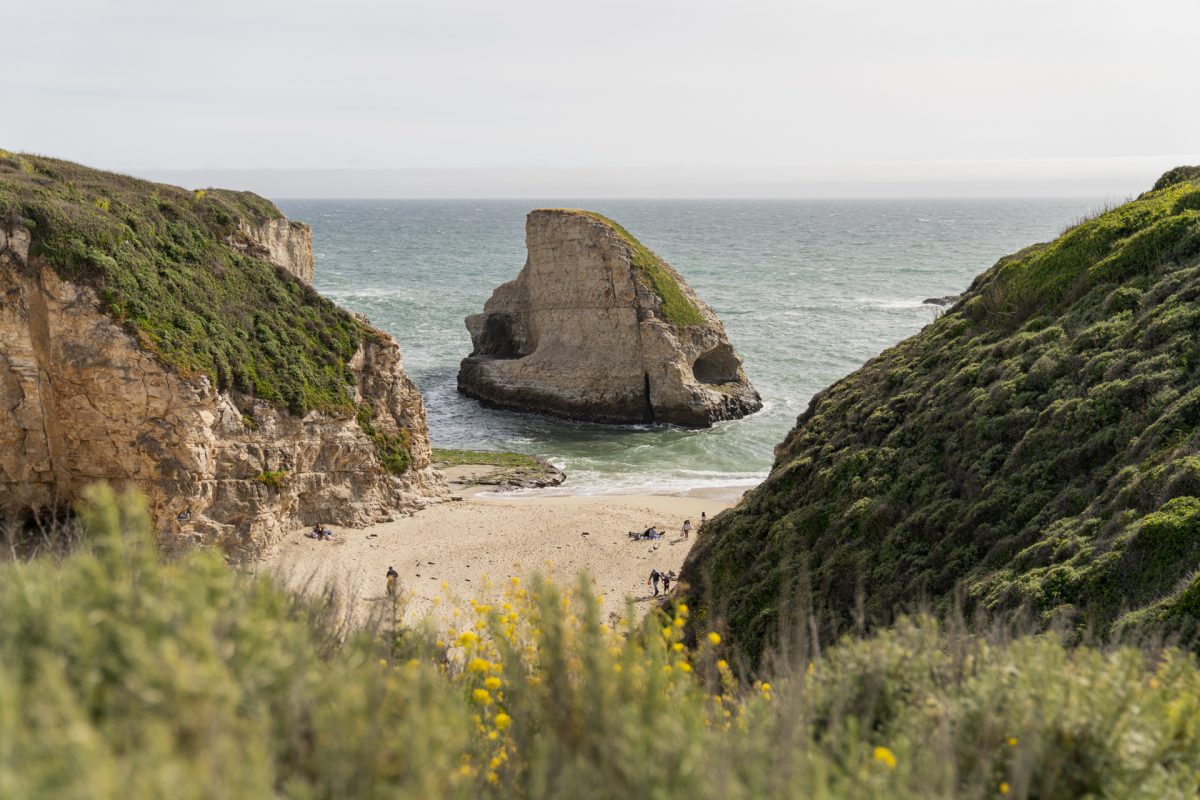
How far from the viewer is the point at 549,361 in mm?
47750

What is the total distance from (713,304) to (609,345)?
31.9 m

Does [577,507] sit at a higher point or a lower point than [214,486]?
lower

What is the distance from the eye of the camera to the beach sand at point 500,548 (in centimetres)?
2317

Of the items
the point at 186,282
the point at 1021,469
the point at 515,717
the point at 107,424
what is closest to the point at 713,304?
the point at 186,282

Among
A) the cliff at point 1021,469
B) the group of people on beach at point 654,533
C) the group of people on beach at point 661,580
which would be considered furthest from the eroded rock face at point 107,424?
the cliff at point 1021,469

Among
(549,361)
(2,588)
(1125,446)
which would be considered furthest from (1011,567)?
(549,361)

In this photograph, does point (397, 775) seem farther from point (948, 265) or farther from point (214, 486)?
point (948, 265)

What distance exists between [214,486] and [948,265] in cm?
9763

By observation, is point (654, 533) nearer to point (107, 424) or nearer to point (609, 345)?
point (107, 424)

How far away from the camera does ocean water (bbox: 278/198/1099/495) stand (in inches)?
1563

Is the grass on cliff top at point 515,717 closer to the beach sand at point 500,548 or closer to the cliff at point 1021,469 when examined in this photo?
the cliff at point 1021,469

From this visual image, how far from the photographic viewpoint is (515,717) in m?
→ 6.09

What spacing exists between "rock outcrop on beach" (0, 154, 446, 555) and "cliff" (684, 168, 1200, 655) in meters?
12.5

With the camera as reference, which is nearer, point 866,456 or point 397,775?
point 397,775
